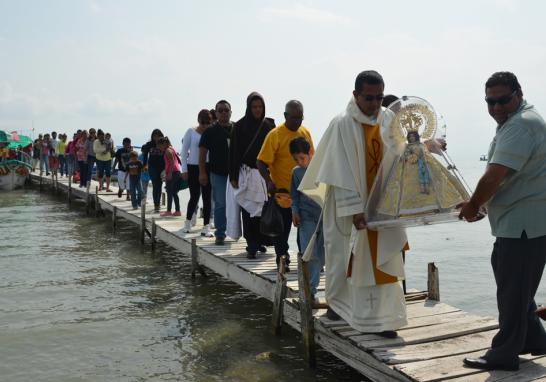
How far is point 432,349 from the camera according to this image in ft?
15.3

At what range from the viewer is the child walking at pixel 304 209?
5996 millimetres

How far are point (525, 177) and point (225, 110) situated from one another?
5.53m

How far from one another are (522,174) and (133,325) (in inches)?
218

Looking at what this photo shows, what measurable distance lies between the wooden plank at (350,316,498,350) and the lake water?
1176 millimetres

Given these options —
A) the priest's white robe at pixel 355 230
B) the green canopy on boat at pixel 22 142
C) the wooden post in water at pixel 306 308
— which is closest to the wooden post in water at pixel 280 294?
the wooden post in water at pixel 306 308

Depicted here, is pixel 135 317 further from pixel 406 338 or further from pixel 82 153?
pixel 82 153

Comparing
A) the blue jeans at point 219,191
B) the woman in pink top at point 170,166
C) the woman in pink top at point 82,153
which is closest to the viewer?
the blue jeans at point 219,191

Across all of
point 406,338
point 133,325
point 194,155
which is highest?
point 194,155

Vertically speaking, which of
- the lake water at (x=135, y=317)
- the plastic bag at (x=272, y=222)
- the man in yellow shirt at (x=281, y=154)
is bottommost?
the lake water at (x=135, y=317)

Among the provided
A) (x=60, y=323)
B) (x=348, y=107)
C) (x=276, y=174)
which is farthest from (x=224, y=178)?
(x=348, y=107)

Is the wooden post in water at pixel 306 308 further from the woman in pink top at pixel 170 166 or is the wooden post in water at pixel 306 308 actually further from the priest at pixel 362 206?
the woman in pink top at pixel 170 166

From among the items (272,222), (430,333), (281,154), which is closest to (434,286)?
(430,333)

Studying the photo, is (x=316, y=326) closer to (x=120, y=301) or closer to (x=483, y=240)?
(x=120, y=301)

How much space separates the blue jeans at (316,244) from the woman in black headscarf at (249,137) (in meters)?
1.77
